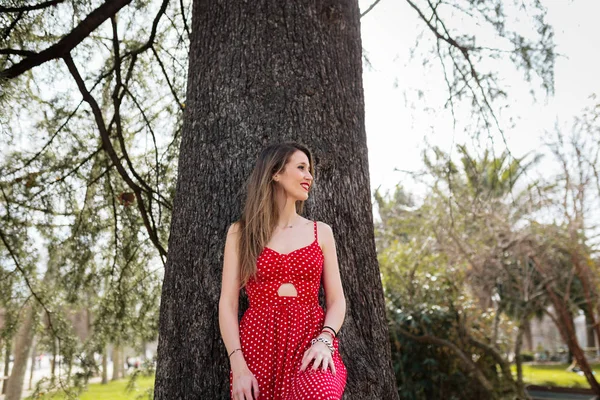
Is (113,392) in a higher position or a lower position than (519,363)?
lower

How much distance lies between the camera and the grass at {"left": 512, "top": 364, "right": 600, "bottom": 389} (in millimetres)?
16297

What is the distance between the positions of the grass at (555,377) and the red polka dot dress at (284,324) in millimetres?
12952

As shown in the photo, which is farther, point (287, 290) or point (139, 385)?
point (139, 385)

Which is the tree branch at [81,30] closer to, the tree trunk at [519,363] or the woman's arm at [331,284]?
the woman's arm at [331,284]

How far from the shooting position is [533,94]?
4.66m

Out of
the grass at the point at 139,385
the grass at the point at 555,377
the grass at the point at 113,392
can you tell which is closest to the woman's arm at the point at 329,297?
the grass at the point at 113,392

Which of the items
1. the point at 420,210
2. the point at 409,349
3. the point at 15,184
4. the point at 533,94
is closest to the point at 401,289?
the point at 409,349

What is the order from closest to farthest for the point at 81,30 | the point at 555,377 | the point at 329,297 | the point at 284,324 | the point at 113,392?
the point at 284,324 → the point at 329,297 → the point at 81,30 → the point at 113,392 → the point at 555,377

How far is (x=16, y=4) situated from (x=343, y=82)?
2477 mm

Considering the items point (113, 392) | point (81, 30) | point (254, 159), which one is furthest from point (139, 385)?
point (113, 392)

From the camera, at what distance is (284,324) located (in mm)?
1998

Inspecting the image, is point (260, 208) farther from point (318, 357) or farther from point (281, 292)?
point (318, 357)

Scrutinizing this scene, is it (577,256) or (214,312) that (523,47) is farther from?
(577,256)

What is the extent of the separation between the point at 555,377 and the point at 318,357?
20.1m
